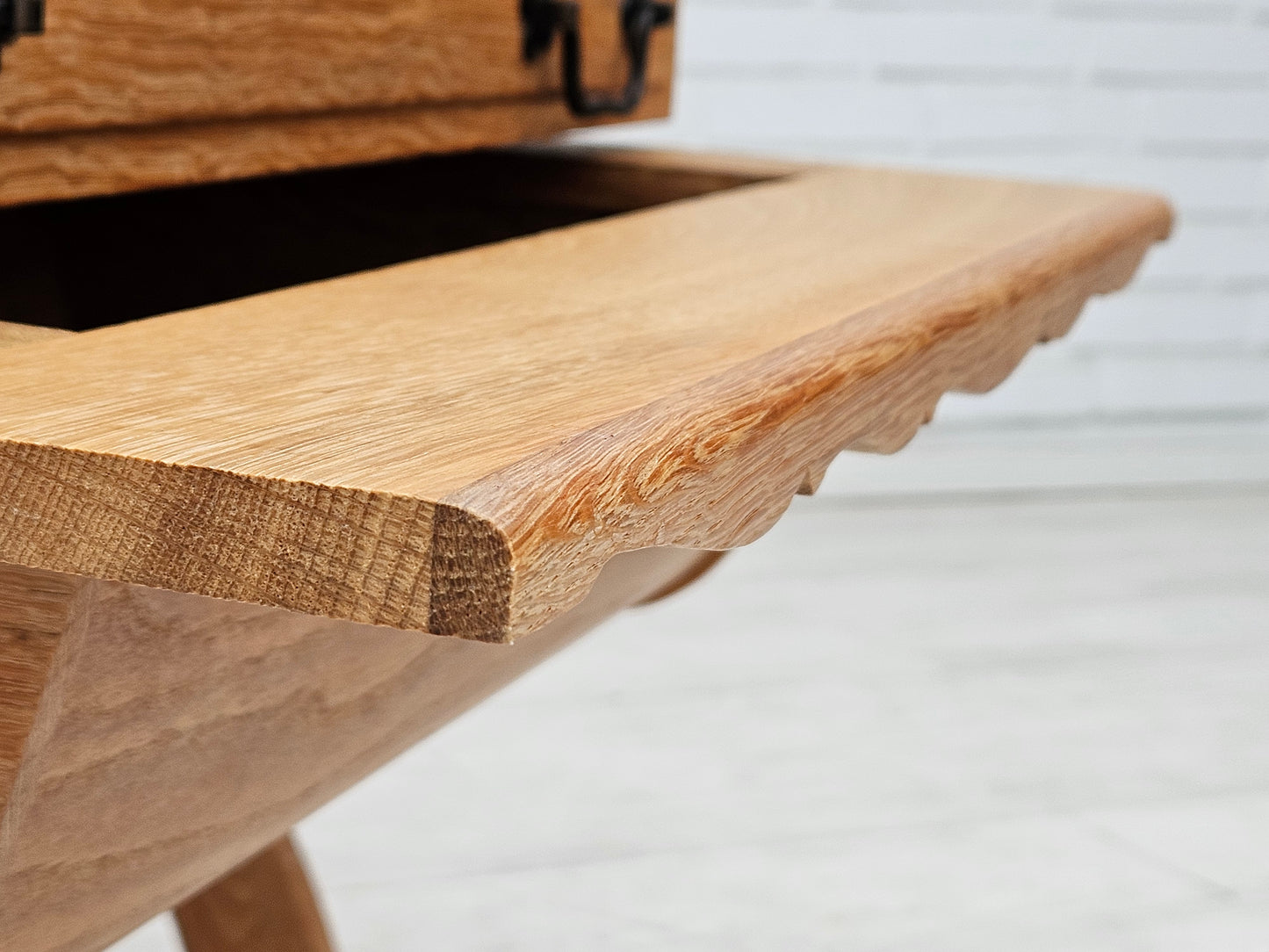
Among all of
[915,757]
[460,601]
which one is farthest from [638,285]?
[915,757]

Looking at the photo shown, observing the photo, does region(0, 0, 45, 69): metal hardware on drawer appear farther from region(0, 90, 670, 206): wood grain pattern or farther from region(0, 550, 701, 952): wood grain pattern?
region(0, 550, 701, 952): wood grain pattern

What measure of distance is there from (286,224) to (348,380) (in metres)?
0.41

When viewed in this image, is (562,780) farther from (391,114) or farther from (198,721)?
(198,721)

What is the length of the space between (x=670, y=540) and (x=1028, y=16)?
80.1 inches

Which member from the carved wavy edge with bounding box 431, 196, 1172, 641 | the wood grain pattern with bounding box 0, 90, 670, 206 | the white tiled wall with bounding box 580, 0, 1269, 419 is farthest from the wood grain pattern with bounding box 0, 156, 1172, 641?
the white tiled wall with bounding box 580, 0, 1269, 419

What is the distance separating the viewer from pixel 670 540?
0.27 m

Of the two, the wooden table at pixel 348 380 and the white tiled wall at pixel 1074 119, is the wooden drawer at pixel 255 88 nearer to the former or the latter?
the wooden table at pixel 348 380

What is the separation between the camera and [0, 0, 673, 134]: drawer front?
423 mm

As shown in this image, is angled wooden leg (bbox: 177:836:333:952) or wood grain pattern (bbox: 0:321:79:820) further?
angled wooden leg (bbox: 177:836:333:952)

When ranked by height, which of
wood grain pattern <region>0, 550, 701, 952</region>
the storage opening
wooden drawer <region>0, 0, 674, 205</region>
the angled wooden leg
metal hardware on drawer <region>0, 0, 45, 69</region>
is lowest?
the angled wooden leg

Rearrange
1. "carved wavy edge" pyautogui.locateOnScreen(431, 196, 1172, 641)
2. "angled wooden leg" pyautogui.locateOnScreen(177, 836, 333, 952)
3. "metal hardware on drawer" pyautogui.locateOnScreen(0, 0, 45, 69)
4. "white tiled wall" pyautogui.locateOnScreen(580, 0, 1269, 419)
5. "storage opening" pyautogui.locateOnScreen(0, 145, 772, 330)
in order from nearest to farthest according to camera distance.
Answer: "carved wavy edge" pyautogui.locateOnScreen(431, 196, 1172, 641) → "metal hardware on drawer" pyautogui.locateOnScreen(0, 0, 45, 69) → "storage opening" pyautogui.locateOnScreen(0, 145, 772, 330) → "angled wooden leg" pyautogui.locateOnScreen(177, 836, 333, 952) → "white tiled wall" pyautogui.locateOnScreen(580, 0, 1269, 419)

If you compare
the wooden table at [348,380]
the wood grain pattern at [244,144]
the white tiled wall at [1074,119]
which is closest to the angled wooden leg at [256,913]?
the wooden table at [348,380]

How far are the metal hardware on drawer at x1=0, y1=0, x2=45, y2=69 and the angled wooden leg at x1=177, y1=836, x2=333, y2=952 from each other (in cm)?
45

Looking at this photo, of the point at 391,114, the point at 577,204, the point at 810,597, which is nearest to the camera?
the point at 391,114
